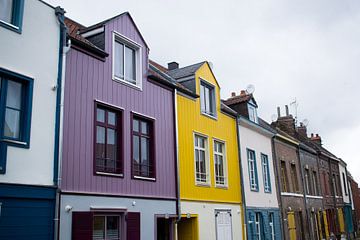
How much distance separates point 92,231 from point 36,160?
8.20 feet

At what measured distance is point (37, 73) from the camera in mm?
9367

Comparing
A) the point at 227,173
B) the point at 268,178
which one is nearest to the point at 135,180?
the point at 227,173

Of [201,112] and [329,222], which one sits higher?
[201,112]

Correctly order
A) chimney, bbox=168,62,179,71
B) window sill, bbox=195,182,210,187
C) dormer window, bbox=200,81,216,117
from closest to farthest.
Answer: window sill, bbox=195,182,210,187, dormer window, bbox=200,81,216,117, chimney, bbox=168,62,179,71

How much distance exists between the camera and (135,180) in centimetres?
1207

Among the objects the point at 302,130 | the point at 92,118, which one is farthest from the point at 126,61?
the point at 302,130

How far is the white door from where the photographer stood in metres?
15.9

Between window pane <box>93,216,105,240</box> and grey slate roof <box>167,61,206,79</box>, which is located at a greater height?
grey slate roof <box>167,61,206,79</box>

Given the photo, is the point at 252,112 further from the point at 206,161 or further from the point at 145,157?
the point at 145,157

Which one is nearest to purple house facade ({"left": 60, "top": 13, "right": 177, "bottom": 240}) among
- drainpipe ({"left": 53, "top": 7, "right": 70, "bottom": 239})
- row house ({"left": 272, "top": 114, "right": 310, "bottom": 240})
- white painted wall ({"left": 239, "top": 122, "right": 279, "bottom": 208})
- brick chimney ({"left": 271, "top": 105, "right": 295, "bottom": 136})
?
drainpipe ({"left": 53, "top": 7, "right": 70, "bottom": 239})

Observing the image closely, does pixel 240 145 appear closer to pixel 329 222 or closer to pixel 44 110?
pixel 44 110

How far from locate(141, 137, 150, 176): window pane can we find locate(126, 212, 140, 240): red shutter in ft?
4.62

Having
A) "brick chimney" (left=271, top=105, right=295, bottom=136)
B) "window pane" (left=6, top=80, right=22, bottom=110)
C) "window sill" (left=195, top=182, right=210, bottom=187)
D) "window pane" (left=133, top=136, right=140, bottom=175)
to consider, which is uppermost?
"brick chimney" (left=271, top=105, right=295, bottom=136)

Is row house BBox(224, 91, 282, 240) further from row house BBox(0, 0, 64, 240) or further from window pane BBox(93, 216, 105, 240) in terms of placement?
row house BBox(0, 0, 64, 240)
